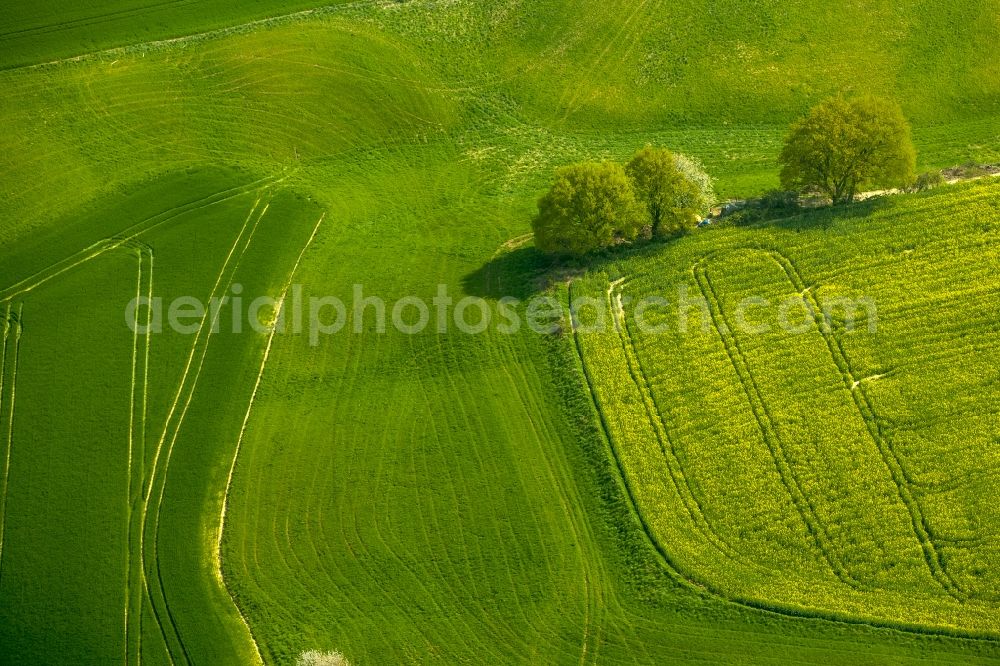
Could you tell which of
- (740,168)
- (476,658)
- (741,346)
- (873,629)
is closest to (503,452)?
(476,658)

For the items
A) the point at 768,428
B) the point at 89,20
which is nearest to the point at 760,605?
the point at 768,428

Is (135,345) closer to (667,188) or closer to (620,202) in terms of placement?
(620,202)

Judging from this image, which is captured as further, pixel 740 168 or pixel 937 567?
pixel 740 168

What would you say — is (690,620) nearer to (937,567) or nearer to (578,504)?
(578,504)

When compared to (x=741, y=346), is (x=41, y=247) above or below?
above

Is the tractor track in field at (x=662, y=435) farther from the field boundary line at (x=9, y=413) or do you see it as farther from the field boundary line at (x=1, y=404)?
the field boundary line at (x=1, y=404)

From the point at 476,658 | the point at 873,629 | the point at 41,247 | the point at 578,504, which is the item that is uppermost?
the point at 41,247

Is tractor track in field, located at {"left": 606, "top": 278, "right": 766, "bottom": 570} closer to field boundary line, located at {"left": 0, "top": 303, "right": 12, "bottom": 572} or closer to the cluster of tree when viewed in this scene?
the cluster of tree
